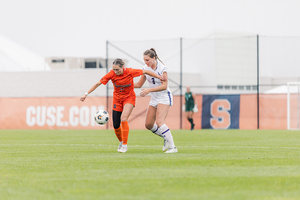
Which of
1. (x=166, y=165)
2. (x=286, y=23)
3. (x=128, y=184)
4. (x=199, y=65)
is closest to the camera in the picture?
(x=128, y=184)

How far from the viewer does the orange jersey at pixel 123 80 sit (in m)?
9.28

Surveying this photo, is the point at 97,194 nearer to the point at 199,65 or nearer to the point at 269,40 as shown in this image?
the point at 269,40

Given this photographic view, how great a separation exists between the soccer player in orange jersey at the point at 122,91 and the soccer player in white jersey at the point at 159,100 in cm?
25

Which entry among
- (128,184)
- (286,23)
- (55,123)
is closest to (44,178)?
(128,184)

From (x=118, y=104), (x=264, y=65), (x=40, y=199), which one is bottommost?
(x=40, y=199)

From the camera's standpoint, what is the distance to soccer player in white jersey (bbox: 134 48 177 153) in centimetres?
909

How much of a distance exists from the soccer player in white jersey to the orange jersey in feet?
0.98

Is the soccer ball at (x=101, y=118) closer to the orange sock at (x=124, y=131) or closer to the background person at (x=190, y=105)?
the orange sock at (x=124, y=131)

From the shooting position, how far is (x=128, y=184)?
5.21 metres

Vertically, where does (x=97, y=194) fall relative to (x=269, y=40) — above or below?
below

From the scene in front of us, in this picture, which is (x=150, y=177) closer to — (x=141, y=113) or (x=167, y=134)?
(x=167, y=134)

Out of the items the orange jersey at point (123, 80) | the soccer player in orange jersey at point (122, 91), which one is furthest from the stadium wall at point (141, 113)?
the orange jersey at point (123, 80)

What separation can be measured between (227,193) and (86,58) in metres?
35.8

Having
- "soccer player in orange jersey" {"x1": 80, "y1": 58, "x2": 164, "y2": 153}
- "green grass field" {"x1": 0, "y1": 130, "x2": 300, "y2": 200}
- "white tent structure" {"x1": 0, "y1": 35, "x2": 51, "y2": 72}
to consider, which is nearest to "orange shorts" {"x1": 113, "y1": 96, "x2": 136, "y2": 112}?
"soccer player in orange jersey" {"x1": 80, "y1": 58, "x2": 164, "y2": 153}
